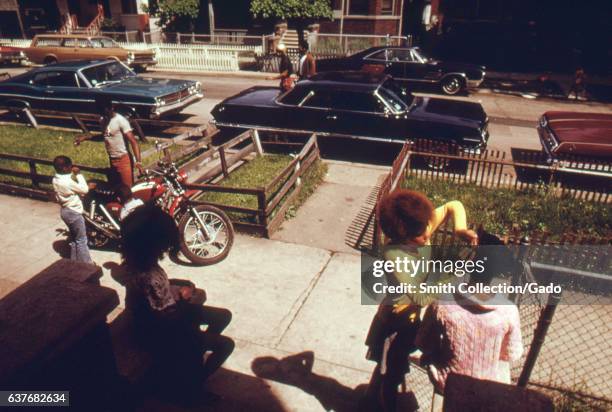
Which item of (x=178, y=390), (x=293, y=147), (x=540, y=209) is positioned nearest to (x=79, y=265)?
(x=178, y=390)

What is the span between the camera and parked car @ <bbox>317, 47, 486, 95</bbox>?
622 inches

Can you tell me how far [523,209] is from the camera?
23.6ft

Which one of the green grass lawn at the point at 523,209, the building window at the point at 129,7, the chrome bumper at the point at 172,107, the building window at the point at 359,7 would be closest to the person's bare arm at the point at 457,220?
the green grass lawn at the point at 523,209

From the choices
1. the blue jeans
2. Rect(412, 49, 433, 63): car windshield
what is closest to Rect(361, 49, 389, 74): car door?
Rect(412, 49, 433, 63): car windshield

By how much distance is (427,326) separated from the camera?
3047mm

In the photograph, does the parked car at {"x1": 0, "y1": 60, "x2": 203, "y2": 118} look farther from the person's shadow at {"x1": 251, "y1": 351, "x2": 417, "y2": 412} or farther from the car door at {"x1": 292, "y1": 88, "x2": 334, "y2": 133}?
the person's shadow at {"x1": 251, "y1": 351, "x2": 417, "y2": 412}

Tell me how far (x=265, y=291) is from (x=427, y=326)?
2.83 m

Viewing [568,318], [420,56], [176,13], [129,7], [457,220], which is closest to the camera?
[457,220]

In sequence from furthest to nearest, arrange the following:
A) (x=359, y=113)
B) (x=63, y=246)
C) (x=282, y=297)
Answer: (x=359, y=113), (x=63, y=246), (x=282, y=297)

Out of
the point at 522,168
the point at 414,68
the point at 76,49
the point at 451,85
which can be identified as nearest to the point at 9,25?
the point at 76,49

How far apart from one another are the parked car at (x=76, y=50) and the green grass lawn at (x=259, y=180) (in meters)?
14.3

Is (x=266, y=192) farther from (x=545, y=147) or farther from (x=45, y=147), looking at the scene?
(x=45, y=147)

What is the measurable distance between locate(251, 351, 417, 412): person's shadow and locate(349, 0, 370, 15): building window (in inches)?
975

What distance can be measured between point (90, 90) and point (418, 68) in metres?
11.1
